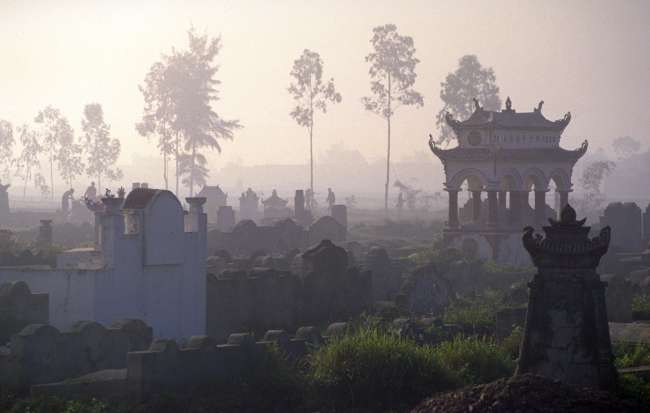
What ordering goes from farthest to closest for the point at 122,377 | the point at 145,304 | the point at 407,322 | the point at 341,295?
the point at 341,295
the point at 145,304
the point at 407,322
the point at 122,377

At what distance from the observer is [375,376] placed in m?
15.3

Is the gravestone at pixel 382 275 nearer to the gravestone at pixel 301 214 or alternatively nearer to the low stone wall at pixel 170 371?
the low stone wall at pixel 170 371

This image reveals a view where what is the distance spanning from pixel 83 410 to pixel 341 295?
34.5 ft

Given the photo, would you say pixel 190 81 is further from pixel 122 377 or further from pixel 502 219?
pixel 122 377

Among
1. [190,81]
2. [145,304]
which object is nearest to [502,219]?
[145,304]

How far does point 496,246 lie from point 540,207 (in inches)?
145

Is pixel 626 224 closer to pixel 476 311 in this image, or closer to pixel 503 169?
pixel 503 169

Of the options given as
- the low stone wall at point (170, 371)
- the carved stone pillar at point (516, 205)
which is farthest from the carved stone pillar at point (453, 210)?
the low stone wall at point (170, 371)

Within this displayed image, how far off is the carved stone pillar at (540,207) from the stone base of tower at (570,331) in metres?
25.8

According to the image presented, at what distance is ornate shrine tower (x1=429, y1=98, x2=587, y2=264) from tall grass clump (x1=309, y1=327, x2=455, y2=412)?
74.8ft

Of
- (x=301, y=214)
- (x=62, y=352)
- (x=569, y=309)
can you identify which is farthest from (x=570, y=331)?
(x=301, y=214)

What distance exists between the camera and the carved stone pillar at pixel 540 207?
40.1m

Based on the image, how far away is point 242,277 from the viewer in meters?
22.4

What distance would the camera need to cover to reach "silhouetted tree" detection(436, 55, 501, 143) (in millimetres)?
72000
